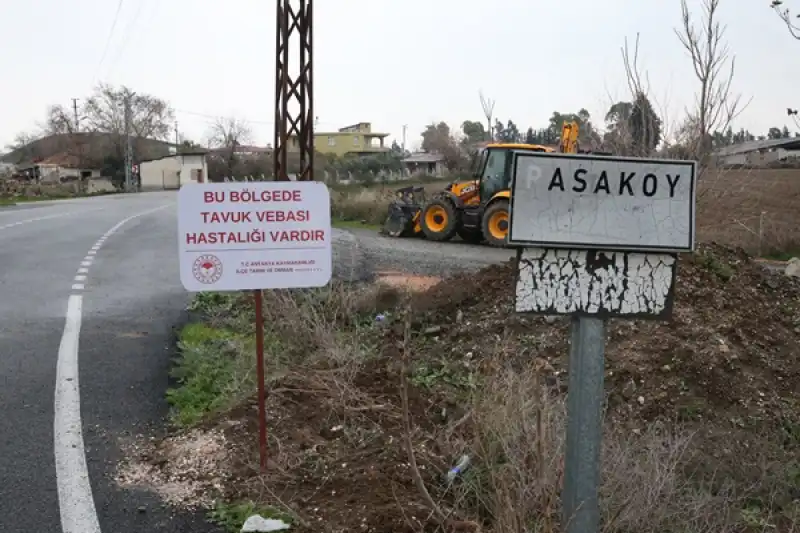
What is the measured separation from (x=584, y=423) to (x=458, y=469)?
1.56 meters

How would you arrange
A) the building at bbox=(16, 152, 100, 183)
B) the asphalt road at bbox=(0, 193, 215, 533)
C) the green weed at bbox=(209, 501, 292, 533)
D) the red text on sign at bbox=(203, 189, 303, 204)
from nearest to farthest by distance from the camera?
the green weed at bbox=(209, 501, 292, 533) < the asphalt road at bbox=(0, 193, 215, 533) < the red text on sign at bbox=(203, 189, 303, 204) < the building at bbox=(16, 152, 100, 183)

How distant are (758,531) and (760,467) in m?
0.84

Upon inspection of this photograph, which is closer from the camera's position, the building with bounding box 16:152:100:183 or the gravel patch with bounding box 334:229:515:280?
the gravel patch with bounding box 334:229:515:280

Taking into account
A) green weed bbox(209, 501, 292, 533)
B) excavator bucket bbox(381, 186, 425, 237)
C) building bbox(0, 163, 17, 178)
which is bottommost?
green weed bbox(209, 501, 292, 533)

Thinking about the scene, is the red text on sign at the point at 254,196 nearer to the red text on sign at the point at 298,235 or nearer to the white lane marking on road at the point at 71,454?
the red text on sign at the point at 298,235

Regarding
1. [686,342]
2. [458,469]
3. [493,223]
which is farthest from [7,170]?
[458,469]

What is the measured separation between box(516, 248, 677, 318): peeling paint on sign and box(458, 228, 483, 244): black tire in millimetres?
16606

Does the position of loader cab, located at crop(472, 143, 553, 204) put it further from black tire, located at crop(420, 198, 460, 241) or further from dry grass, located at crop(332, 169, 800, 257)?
dry grass, located at crop(332, 169, 800, 257)

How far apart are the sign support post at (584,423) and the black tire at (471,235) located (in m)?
16.6

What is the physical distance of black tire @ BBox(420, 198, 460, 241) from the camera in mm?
19359

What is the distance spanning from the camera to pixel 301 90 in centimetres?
1055

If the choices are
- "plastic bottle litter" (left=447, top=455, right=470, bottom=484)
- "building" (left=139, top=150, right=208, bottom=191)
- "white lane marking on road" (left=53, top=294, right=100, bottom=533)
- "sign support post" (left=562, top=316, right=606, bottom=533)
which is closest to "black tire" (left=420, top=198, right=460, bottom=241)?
"white lane marking on road" (left=53, top=294, right=100, bottom=533)

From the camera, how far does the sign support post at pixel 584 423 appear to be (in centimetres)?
Result: 265

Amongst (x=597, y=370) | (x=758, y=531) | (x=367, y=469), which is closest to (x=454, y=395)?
(x=367, y=469)
